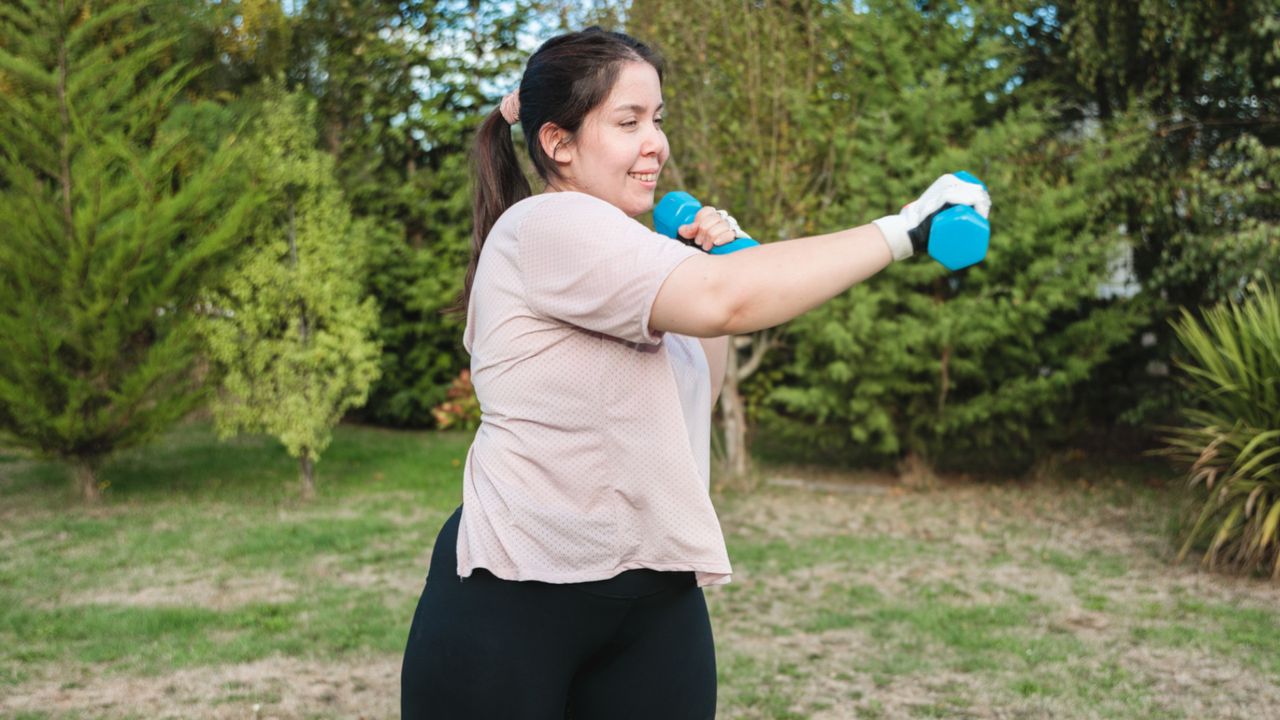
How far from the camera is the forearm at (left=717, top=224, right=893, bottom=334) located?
139 centimetres

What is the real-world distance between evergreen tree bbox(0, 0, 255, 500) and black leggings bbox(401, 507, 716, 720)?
721 centimetres

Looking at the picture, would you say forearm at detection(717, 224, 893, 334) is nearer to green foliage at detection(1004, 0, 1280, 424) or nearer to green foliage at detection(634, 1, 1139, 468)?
green foliage at detection(1004, 0, 1280, 424)

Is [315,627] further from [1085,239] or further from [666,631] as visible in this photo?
[1085,239]

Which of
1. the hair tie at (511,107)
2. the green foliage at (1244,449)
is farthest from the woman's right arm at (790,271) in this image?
the green foliage at (1244,449)

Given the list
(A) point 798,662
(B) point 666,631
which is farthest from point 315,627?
(B) point 666,631

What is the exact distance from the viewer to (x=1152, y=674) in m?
4.74

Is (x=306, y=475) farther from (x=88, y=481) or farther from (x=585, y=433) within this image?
(x=585, y=433)

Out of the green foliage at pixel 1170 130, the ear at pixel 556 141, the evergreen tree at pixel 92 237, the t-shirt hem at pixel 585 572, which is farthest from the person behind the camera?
the evergreen tree at pixel 92 237

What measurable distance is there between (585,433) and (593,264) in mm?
247

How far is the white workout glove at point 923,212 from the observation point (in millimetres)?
1390

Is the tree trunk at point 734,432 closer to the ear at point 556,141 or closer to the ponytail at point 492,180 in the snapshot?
the ponytail at point 492,180

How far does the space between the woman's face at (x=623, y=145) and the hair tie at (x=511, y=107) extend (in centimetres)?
17

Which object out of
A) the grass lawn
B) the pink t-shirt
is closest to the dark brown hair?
the pink t-shirt

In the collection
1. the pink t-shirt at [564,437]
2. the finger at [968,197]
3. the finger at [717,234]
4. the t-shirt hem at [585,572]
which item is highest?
the finger at [968,197]
